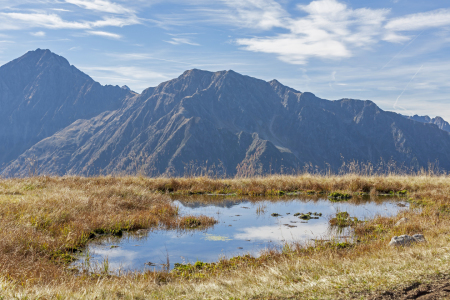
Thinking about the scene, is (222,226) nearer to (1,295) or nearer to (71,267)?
(71,267)

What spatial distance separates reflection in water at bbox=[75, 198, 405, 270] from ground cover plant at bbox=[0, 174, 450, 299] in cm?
84

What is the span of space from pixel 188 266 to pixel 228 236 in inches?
146

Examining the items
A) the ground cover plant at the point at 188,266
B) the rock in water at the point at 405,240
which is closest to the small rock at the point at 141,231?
the ground cover plant at the point at 188,266

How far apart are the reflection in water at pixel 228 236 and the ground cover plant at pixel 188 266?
842 millimetres

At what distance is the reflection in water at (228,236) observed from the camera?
10.0m

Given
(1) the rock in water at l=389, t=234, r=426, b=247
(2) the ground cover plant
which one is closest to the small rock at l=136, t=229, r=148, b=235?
(2) the ground cover plant

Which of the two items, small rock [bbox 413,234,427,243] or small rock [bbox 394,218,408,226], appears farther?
small rock [bbox 394,218,408,226]

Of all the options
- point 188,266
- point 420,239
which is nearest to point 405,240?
point 420,239

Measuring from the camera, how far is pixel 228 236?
12.4 metres

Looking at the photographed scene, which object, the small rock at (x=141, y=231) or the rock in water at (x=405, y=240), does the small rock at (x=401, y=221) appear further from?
the small rock at (x=141, y=231)

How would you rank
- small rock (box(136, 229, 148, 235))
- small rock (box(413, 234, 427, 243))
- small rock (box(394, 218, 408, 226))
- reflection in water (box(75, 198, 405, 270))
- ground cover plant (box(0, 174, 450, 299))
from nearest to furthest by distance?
ground cover plant (box(0, 174, 450, 299)), small rock (box(413, 234, 427, 243)), reflection in water (box(75, 198, 405, 270)), small rock (box(394, 218, 408, 226)), small rock (box(136, 229, 148, 235))

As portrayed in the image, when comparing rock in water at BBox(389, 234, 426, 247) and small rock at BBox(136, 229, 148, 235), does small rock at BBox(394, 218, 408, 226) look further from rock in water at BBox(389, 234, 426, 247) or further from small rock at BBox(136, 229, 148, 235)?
small rock at BBox(136, 229, 148, 235)

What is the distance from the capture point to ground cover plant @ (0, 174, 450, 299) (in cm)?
580

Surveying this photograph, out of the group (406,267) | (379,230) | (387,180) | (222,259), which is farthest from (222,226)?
(387,180)
